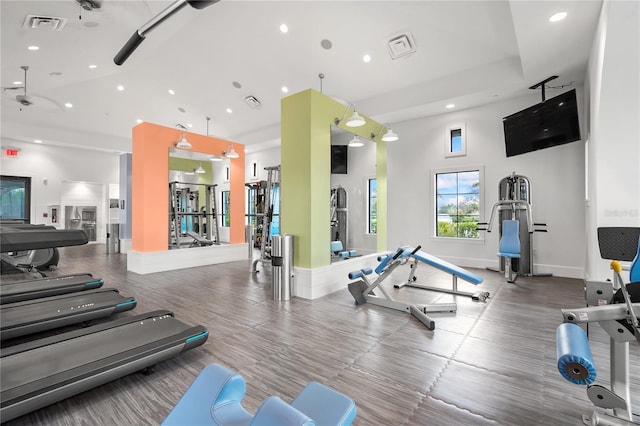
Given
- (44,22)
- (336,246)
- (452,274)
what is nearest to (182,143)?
(44,22)

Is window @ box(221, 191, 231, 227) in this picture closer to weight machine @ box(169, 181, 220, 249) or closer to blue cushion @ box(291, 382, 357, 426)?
weight machine @ box(169, 181, 220, 249)

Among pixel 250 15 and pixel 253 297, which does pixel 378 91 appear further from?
pixel 253 297

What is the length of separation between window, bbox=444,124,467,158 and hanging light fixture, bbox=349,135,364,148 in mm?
2413

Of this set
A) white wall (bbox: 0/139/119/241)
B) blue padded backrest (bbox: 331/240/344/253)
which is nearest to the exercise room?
blue padded backrest (bbox: 331/240/344/253)

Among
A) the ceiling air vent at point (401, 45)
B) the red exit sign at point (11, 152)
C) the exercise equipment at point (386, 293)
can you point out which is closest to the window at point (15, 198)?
the red exit sign at point (11, 152)

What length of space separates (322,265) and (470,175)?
4.29 m

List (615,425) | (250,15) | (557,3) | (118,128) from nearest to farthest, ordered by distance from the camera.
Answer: (615,425) → (557,3) → (250,15) → (118,128)

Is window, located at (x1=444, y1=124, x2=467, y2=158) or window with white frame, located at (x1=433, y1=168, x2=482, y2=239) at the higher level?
window, located at (x1=444, y1=124, x2=467, y2=158)

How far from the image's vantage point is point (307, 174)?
13.8ft

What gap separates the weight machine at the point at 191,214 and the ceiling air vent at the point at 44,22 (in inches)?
115

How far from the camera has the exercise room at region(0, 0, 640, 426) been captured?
1.82 meters

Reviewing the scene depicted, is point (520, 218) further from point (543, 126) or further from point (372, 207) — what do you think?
point (372, 207)

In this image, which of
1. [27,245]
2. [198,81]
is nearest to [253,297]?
[27,245]

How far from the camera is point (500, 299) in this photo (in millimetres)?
4062
